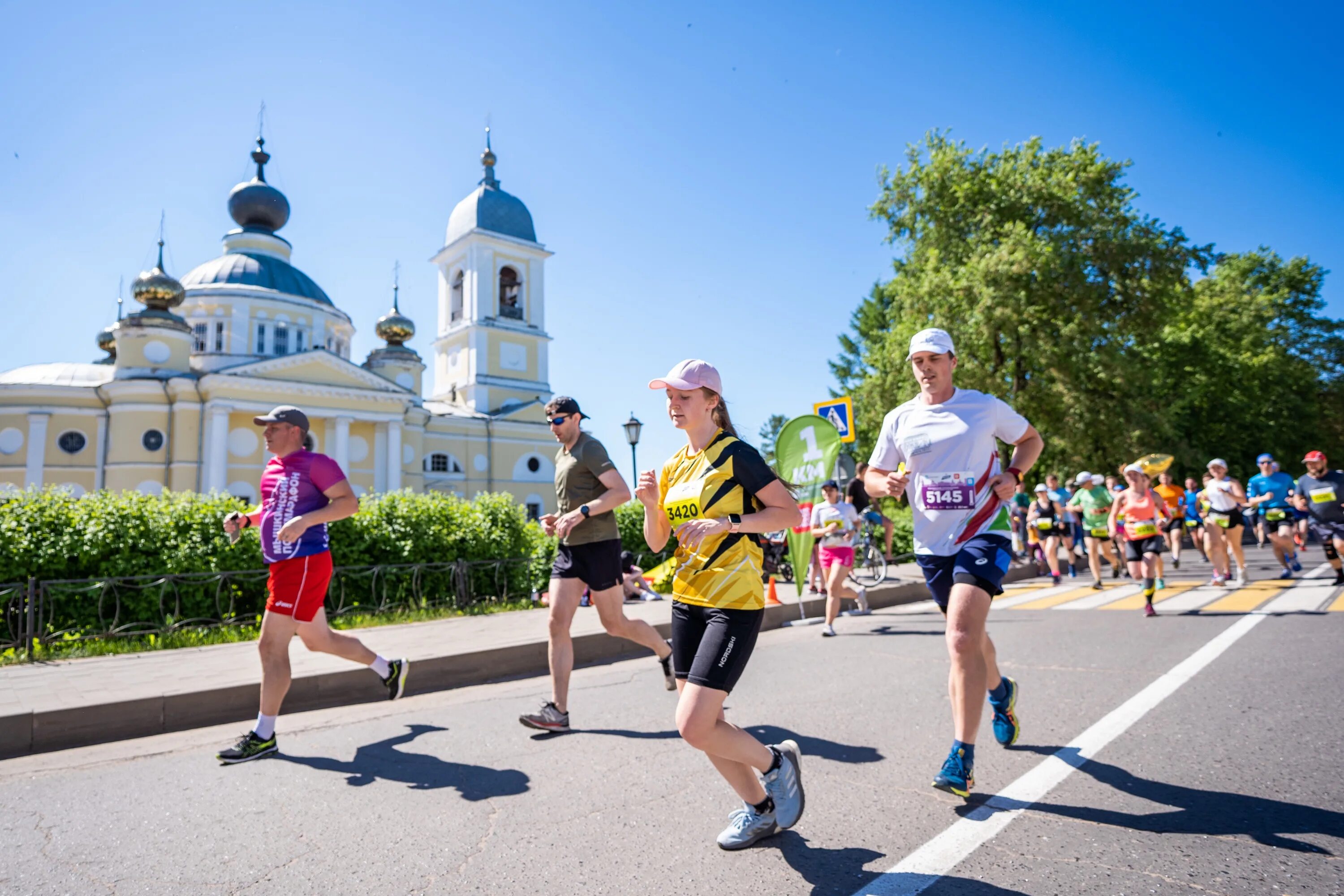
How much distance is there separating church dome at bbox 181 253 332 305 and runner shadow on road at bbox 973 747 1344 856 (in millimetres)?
60544

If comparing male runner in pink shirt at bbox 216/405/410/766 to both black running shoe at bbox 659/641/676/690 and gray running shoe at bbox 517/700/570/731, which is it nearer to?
gray running shoe at bbox 517/700/570/731

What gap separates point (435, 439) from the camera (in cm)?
5469

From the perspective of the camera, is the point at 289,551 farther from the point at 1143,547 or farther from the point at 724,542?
the point at 1143,547

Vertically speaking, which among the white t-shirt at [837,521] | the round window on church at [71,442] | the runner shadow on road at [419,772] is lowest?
the runner shadow on road at [419,772]

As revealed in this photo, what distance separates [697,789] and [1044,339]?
27.3 meters

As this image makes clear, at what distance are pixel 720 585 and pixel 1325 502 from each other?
1172cm

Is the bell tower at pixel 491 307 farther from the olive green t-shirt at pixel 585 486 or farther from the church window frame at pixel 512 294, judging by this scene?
the olive green t-shirt at pixel 585 486

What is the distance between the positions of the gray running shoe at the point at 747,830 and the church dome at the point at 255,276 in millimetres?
59996


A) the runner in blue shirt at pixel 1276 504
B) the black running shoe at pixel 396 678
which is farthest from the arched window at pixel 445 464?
the black running shoe at pixel 396 678

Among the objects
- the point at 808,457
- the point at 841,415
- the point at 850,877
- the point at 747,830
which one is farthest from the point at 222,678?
the point at 841,415

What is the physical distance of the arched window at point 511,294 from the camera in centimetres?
5894

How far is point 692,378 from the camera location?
3.16 metres

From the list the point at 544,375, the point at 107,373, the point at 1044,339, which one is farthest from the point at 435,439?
the point at 1044,339

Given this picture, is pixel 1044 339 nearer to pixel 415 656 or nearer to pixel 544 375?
pixel 415 656
